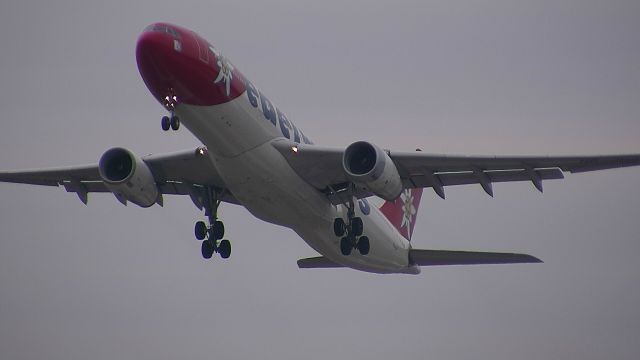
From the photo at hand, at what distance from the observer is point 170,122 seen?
28781 mm

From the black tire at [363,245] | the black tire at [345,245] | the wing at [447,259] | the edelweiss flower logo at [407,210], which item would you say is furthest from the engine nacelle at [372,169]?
the edelweiss flower logo at [407,210]

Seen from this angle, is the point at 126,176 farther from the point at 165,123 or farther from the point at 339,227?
the point at 339,227

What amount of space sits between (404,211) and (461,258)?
17.1ft

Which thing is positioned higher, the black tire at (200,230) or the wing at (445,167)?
the wing at (445,167)

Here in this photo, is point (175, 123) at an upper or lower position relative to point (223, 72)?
lower

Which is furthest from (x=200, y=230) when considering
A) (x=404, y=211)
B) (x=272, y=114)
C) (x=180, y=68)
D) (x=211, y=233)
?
(x=404, y=211)

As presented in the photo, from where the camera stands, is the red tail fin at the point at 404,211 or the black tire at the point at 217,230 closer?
the black tire at the point at 217,230

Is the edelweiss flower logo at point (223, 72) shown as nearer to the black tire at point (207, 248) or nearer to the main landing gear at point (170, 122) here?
the main landing gear at point (170, 122)

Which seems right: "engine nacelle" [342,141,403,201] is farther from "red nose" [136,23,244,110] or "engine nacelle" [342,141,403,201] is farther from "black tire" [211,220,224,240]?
"black tire" [211,220,224,240]

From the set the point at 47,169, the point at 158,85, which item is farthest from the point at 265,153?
the point at 47,169

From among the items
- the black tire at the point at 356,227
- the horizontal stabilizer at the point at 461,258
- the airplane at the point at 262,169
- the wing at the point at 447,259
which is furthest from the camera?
the wing at the point at 447,259

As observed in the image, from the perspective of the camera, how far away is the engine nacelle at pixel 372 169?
99.2 ft

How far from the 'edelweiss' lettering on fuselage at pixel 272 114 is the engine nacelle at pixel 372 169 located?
201cm

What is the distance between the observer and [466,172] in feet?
108
